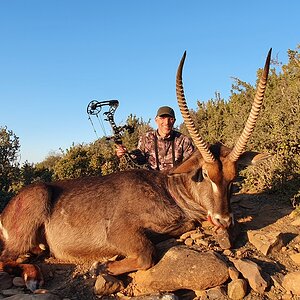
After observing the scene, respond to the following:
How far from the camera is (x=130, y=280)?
495 centimetres

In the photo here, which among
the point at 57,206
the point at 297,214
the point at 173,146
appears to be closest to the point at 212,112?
the point at 173,146

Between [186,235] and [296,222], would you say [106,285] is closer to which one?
[186,235]

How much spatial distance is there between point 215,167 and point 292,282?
1.85m

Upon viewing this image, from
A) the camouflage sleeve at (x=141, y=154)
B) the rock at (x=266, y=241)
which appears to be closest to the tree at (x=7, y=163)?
the camouflage sleeve at (x=141, y=154)

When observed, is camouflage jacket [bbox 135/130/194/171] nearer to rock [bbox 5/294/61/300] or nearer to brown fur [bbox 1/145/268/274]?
brown fur [bbox 1/145/268/274]

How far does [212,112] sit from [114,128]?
5.24 m

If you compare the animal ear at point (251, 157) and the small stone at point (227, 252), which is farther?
the animal ear at point (251, 157)

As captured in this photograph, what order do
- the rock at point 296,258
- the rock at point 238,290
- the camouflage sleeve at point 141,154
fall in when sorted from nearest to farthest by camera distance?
the rock at point 238,290 → the rock at point 296,258 → the camouflage sleeve at point 141,154

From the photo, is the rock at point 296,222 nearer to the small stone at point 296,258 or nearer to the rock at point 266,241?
the rock at point 266,241

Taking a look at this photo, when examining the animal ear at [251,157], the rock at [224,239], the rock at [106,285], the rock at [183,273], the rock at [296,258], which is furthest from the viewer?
the animal ear at [251,157]

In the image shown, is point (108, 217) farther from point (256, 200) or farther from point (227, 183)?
point (256, 200)

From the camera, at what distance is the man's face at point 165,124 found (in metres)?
8.81

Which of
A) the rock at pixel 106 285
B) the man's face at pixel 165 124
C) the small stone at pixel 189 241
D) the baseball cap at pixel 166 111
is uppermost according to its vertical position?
the baseball cap at pixel 166 111

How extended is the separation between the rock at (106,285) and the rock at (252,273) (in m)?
1.48
